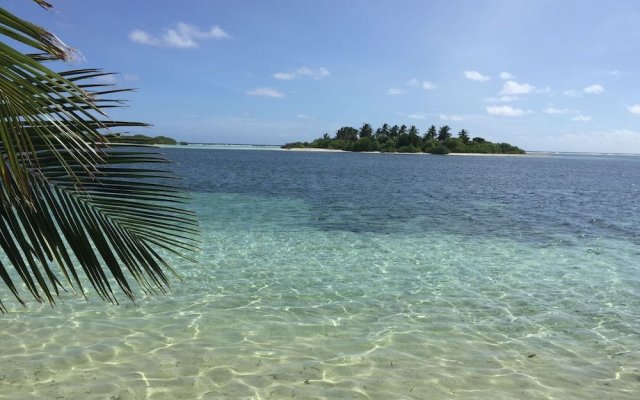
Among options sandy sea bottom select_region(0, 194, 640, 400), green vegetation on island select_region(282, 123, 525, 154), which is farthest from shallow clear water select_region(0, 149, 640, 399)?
green vegetation on island select_region(282, 123, 525, 154)

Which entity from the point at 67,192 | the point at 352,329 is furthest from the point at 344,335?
the point at 67,192

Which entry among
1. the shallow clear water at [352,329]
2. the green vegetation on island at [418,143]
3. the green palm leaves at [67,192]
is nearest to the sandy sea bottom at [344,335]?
the shallow clear water at [352,329]

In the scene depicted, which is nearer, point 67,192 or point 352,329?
point 67,192

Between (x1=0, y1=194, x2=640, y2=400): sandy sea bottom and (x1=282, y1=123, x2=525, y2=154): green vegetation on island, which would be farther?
(x1=282, y1=123, x2=525, y2=154): green vegetation on island

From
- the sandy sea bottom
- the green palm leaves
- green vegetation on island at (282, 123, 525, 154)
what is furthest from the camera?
green vegetation on island at (282, 123, 525, 154)

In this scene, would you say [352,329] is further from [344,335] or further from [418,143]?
[418,143]

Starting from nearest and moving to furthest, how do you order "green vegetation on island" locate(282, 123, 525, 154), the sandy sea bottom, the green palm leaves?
the green palm leaves
the sandy sea bottom
"green vegetation on island" locate(282, 123, 525, 154)

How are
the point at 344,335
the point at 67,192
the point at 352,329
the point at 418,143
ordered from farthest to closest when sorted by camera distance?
the point at 418,143 → the point at 352,329 → the point at 344,335 → the point at 67,192

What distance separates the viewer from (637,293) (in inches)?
403

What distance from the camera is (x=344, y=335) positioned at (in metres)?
7.43

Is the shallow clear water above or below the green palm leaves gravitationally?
below

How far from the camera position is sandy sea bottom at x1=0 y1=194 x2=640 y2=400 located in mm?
5777

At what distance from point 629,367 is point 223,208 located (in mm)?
19246

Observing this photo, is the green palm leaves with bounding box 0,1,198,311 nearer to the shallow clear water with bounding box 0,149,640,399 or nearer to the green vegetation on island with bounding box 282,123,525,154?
the shallow clear water with bounding box 0,149,640,399
